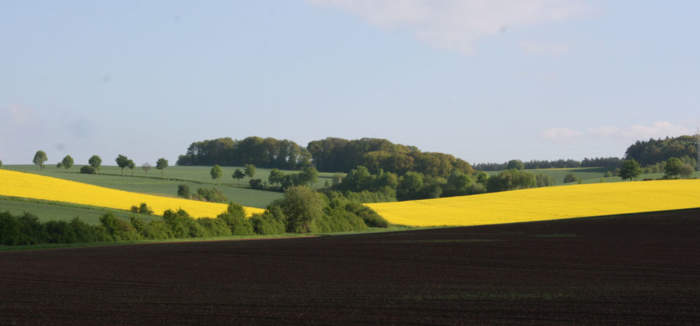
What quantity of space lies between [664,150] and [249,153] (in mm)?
87742

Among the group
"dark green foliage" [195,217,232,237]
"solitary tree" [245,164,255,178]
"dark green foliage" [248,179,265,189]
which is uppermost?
"solitary tree" [245,164,255,178]

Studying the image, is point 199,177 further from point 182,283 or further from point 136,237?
point 182,283

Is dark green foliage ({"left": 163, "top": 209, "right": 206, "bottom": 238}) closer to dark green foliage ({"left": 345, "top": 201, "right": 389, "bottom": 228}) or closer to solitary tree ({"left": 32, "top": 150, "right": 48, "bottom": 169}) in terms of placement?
dark green foliage ({"left": 345, "top": 201, "right": 389, "bottom": 228})

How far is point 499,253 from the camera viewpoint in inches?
1093

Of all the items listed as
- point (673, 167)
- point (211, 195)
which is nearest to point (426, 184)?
point (673, 167)

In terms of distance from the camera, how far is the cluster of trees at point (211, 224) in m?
38.8

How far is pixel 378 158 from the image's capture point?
146m

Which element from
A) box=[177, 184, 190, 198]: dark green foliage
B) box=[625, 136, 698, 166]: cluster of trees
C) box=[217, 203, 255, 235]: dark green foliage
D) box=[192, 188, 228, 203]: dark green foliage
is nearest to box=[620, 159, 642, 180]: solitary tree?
box=[625, 136, 698, 166]: cluster of trees

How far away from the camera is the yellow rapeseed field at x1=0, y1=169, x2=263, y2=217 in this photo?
57719 millimetres

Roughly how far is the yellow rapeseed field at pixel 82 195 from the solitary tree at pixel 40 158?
63302 mm

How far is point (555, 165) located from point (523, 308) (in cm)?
18586

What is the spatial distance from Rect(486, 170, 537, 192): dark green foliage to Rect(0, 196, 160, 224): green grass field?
65.5 m

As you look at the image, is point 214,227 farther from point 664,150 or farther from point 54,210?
point 664,150

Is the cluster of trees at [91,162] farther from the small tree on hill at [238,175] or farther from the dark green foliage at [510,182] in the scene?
the dark green foliage at [510,182]
